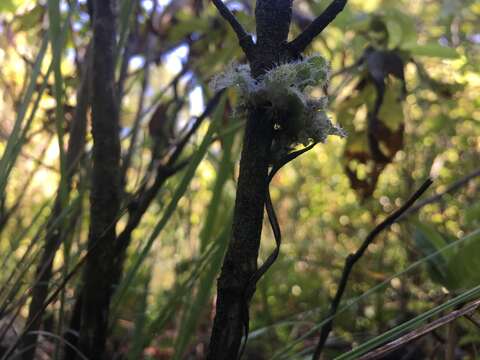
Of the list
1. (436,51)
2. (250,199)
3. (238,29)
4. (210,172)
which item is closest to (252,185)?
(250,199)

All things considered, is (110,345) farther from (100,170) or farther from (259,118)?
(259,118)

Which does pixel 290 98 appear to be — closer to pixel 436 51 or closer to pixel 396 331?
pixel 396 331

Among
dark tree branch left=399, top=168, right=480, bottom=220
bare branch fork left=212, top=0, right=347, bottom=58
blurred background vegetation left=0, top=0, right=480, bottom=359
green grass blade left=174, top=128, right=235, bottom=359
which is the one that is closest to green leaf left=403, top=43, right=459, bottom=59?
blurred background vegetation left=0, top=0, right=480, bottom=359

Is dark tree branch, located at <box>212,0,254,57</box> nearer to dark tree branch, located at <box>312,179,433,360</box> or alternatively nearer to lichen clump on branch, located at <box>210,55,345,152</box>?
lichen clump on branch, located at <box>210,55,345,152</box>

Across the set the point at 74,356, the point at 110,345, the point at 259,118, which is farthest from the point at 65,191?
Answer: the point at 110,345

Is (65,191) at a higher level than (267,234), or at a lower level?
lower

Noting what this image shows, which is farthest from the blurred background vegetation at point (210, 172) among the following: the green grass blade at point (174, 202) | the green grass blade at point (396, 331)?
the green grass blade at point (396, 331)
